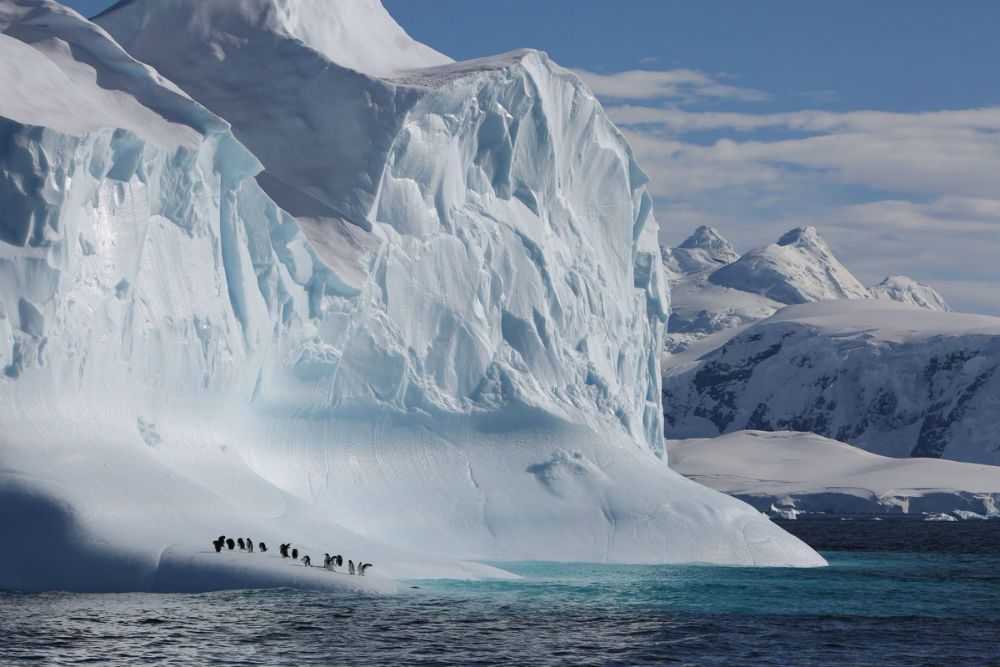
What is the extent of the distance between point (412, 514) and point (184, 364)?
739 cm

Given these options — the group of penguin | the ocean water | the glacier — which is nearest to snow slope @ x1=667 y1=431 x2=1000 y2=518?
the glacier

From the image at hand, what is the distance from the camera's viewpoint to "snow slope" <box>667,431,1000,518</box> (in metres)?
100

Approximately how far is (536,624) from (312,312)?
44.5 feet

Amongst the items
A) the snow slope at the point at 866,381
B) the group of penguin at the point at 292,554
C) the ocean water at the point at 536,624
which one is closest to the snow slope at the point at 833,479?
the snow slope at the point at 866,381

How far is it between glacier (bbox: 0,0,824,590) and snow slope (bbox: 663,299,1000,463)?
11209cm

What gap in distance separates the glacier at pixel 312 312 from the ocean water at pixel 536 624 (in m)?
1.80

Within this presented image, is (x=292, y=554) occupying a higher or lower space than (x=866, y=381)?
lower

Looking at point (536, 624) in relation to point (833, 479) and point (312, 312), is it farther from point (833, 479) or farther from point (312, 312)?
point (833, 479)

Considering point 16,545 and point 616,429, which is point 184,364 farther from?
point 616,429

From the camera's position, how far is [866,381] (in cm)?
16812

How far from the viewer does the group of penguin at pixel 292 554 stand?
27109 mm

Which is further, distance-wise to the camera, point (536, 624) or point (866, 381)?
point (866, 381)

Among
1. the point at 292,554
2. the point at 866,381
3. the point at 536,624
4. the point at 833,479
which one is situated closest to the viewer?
the point at 536,624

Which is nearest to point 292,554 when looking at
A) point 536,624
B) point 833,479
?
point 536,624
